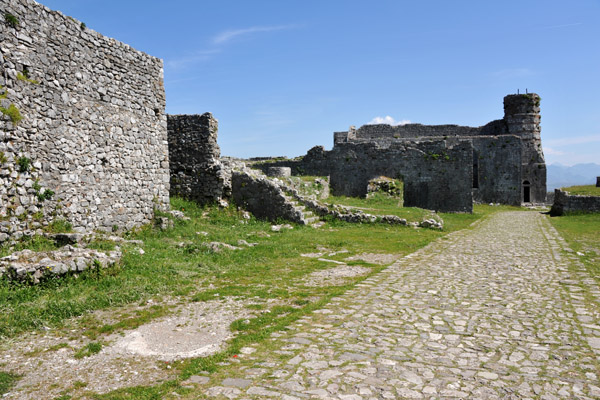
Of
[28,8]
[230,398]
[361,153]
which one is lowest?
[230,398]

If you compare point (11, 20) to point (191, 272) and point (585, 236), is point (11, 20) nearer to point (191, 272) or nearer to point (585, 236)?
point (191, 272)

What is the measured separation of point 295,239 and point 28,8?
382 inches

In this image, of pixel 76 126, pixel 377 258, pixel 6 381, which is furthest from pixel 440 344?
pixel 76 126

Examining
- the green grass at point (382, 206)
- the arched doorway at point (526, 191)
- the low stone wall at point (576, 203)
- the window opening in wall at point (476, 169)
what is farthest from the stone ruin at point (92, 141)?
the arched doorway at point (526, 191)

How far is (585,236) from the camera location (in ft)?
54.1

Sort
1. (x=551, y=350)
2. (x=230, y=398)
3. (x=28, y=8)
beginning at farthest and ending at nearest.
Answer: (x=28, y=8), (x=551, y=350), (x=230, y=398)

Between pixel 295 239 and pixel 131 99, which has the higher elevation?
pixel 131 99

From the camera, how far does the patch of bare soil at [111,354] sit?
14.9 feet

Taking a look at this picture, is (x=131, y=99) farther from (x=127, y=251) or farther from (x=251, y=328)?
(x=251, y=328)

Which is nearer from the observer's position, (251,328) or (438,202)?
(251,328)

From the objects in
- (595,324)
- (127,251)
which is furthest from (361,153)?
(595,324)

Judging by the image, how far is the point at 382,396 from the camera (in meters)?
4.14

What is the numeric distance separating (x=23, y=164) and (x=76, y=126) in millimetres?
2167

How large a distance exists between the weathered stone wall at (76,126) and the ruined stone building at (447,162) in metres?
16.7
